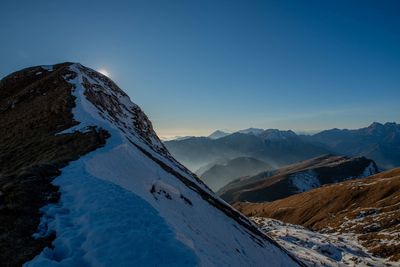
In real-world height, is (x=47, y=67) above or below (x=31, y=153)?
above

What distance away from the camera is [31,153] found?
25.3 m

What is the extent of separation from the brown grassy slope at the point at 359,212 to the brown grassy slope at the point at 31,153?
60.1 meters

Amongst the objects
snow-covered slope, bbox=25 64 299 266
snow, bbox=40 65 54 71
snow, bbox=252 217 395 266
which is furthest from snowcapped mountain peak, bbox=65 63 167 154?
snow, bbox=252 217 395 266

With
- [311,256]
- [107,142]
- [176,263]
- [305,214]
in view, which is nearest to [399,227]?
[311,256]

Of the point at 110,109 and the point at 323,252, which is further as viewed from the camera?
the point at 323,252

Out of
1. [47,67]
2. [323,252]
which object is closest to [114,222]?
[323,252]

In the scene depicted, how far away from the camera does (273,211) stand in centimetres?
14900

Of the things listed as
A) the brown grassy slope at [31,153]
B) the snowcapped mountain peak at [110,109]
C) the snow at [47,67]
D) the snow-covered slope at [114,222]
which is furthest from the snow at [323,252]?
the snow at [47,67]

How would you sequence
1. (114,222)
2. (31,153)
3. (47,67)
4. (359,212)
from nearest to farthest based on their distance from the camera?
(114,222)
(31,153)
(47,67)
(359,212)

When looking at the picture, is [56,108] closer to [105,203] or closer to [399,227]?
[105,203]

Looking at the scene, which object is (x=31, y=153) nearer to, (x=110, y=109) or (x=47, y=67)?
(x=110, y=109)

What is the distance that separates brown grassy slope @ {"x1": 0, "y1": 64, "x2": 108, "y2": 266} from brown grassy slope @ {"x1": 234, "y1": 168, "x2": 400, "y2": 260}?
60.1 m

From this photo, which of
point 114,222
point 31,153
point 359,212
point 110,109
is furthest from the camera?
point 359,212

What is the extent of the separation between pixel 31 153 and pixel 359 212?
10213 centimetres
